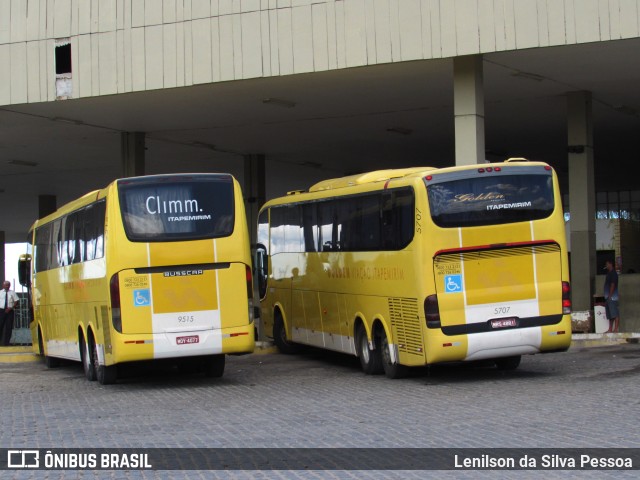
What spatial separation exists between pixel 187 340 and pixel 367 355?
3.45 meters

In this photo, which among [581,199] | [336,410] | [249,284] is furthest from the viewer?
[581,199]

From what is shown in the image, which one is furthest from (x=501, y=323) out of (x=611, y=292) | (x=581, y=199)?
(x=581, y=199)

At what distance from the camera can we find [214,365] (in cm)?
1866

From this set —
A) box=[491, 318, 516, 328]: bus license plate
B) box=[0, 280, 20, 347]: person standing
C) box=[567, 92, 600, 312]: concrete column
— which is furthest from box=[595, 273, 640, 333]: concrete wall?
box=[0, 280, 20, 347]: person standing

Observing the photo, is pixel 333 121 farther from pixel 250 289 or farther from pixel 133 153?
pixel 250 289

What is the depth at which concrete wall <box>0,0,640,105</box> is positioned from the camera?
2083 cm

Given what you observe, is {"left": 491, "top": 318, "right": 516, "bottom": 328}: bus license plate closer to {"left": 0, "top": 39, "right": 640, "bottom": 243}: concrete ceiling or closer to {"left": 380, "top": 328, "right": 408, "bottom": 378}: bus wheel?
{"left": 380, "top": 328, "right": 408, "bottom": 378}: bus wheel

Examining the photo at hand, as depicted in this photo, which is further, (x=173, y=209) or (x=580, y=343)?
(x=580, y=343)

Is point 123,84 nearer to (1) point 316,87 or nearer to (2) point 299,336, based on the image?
(1) point 316,87

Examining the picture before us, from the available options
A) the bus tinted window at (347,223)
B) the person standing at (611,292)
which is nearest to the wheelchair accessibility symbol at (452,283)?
the bus tinted window at (347,223)

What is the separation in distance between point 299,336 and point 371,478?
13.8m

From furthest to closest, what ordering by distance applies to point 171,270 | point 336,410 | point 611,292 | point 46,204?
point 46,204 → point 611,292 → point 171,270 → point 336,410

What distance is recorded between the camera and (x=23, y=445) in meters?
11.0

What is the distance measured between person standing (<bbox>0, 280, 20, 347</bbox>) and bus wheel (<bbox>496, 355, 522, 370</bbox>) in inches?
630
